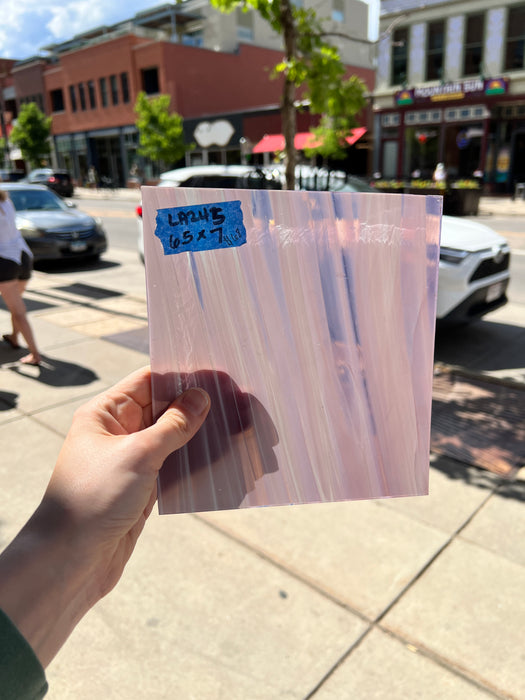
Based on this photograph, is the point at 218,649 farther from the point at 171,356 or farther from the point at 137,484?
the point at 171,356

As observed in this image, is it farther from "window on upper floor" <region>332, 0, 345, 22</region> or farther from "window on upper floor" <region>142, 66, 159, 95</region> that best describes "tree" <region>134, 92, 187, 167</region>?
"window on upper floor" <region>332, 0, 345, 22</region>

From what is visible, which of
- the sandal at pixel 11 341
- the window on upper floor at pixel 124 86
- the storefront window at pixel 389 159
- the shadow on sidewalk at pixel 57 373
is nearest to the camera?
the shadow on sidewalk at pixel 57 373

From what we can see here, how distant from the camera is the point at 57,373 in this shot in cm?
521

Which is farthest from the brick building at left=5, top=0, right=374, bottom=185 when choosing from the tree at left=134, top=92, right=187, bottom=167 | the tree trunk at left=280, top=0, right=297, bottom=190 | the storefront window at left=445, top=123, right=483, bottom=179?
the tree trunk at left=280, top=0, right=297, bottom=190

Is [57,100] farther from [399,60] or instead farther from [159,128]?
[399,60]

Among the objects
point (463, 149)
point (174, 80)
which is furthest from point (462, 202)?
point (174, 80)

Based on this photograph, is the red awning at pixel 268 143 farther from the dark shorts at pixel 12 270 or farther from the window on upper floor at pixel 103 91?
the dark shorts at pixel 12 270

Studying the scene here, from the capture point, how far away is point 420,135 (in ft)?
85.6

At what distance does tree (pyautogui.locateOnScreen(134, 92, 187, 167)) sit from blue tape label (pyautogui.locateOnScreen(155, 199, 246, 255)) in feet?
107

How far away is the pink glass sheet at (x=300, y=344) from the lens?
1008mm

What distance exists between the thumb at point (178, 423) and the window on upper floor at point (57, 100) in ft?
Result: 161

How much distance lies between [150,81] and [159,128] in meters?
6.49

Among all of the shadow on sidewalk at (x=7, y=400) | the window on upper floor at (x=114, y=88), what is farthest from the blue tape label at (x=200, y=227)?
the window on upper floor at (x=114, y=88)

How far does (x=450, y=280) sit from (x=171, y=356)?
4.97 metres
